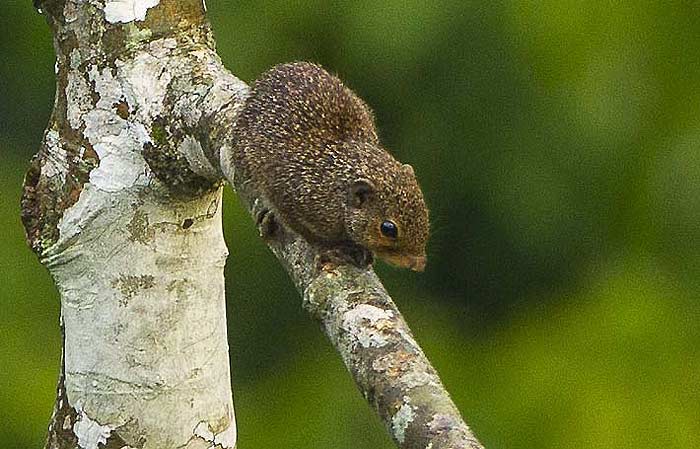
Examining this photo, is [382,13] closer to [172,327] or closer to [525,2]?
[525,2]

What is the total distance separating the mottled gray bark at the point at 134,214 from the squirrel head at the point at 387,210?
184mm

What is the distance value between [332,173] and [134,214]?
11.8 inches

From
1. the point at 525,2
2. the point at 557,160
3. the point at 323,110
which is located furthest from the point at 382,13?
the point at 323,110

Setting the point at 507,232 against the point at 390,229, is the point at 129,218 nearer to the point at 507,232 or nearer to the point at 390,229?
the point at 390,229

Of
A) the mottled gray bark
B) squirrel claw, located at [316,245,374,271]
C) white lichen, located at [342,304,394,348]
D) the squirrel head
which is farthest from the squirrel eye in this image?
white lichen, located at [342,304,394,348]

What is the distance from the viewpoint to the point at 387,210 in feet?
6.59

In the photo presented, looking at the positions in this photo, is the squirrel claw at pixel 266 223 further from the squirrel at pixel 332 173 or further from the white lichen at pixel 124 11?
the white lichen at pixel 124 11

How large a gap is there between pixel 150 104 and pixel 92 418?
385 mm

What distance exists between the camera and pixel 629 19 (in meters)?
3.22

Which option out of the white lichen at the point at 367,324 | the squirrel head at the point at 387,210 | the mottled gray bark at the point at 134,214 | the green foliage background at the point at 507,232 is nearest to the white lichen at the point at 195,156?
the mottled gray bark at the point at 134,214

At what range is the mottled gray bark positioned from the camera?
1771 mm

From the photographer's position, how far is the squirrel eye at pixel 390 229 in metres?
2.01

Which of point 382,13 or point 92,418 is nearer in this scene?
point 92,418

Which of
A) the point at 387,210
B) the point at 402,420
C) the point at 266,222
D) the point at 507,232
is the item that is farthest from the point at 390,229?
the point at 507,232
